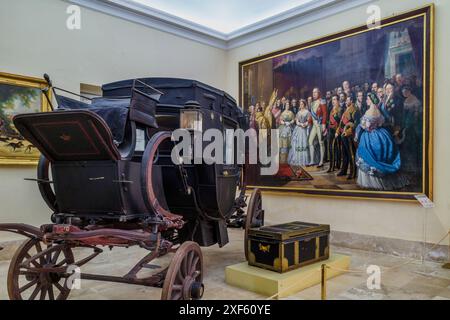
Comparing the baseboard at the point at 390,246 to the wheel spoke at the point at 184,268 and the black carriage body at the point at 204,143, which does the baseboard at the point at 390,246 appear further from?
the wheel spoke at the point at 184,268

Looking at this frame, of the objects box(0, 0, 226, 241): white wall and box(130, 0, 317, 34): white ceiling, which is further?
box(130, 0, 317, 34): white ceiling

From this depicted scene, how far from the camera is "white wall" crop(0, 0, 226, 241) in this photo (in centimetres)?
514

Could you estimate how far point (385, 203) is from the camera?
5547 millimetres

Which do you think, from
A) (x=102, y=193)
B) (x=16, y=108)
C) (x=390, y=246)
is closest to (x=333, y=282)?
(x=390, y=246)

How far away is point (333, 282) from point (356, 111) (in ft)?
9.56

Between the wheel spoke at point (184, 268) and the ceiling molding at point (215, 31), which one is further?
the ceiling molding at point (215, 31)

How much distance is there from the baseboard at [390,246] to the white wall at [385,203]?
82 millimetres

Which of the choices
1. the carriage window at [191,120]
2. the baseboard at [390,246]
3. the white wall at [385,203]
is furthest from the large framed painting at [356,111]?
the carriage window at [191,120]

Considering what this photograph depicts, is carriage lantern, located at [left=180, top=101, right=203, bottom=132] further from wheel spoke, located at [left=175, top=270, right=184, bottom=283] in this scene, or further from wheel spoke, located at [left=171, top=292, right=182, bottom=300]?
wheel spoke, located at [left=171, top=292, right=182, bottom=300]

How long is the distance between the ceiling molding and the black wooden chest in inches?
157

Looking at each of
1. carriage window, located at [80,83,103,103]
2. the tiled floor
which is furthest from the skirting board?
carriage window, located at [80,83,103,103]

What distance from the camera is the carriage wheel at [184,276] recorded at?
2.73 metres

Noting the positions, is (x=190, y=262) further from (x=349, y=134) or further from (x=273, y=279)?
(x=349, y=134)

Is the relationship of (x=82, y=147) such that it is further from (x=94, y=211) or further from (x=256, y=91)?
(x=256, y=91)
